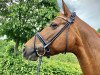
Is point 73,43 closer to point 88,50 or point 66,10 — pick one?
point 88,50

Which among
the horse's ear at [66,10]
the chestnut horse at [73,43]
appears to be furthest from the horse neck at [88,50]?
the horse's ear at [66,10]

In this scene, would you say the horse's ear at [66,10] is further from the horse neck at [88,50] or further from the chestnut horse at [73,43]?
the horse neck at [88,50]

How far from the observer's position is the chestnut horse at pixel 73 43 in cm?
439

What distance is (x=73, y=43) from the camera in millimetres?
4406

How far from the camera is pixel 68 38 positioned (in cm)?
438

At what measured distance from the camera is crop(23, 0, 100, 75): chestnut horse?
439 cm

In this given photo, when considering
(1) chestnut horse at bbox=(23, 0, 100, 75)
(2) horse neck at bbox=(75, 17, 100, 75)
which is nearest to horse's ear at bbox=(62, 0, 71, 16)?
(1) chestnut horse at bbox=(23, 0, 100, 75)

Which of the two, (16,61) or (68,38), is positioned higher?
(16,61)

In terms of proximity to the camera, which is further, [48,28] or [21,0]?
[21,0]

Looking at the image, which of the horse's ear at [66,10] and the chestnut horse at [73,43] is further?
the horse's ear at [66,10]

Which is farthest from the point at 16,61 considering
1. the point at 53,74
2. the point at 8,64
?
the point at 53,74

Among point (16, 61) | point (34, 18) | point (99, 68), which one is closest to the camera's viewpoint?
point (99, 68)

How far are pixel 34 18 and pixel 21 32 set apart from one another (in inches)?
42.0

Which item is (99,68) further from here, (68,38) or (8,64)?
(8,64)
